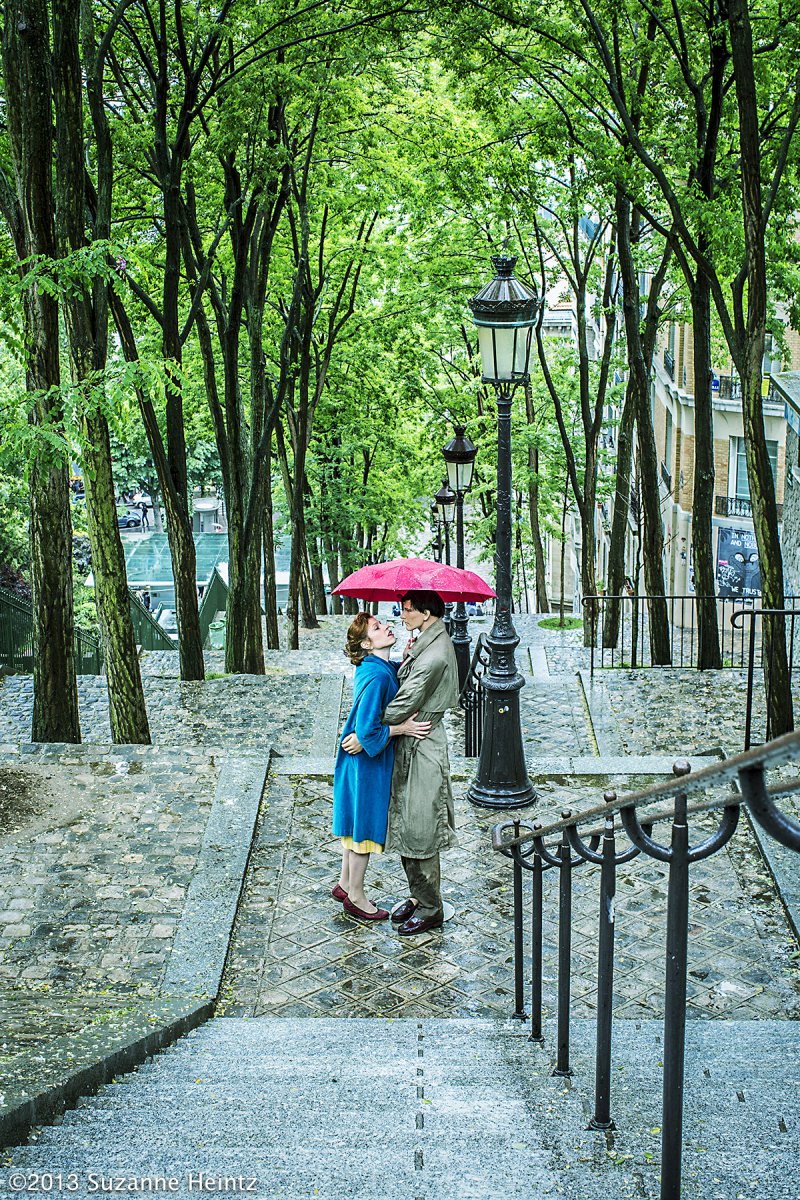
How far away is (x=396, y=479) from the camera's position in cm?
3753

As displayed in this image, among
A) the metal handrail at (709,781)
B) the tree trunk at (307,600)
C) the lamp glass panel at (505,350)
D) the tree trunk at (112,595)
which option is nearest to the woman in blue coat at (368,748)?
the metal handrail at (709,781)

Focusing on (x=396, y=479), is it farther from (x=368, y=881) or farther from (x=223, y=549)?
(x=368, y=881)

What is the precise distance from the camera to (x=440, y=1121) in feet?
13.1

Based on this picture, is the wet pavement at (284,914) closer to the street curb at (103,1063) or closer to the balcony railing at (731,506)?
the street curb at (103,1063)

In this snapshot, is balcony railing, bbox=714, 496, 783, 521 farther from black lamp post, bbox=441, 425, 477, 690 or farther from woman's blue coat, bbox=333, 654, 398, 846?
woman's blue coat, bbox=333, 654, 398, 846

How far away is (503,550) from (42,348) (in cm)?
423

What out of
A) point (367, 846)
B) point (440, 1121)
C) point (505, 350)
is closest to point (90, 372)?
→ point (505, 350)

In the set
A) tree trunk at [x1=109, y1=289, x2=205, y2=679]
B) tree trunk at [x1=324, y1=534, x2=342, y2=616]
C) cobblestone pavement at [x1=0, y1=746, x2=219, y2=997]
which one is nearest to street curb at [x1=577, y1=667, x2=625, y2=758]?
cobblestone pavement at [x1=0, y1=746, x2=219, y2=997]

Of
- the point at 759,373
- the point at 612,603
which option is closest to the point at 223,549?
the point at 612,603

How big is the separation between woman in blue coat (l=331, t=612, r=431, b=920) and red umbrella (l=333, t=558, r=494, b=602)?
1.05ft

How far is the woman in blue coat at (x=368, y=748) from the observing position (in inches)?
270

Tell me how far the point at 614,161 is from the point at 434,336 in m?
17.2

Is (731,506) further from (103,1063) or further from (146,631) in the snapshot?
(103,1063)

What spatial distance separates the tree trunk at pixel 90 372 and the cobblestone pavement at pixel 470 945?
3.37m
